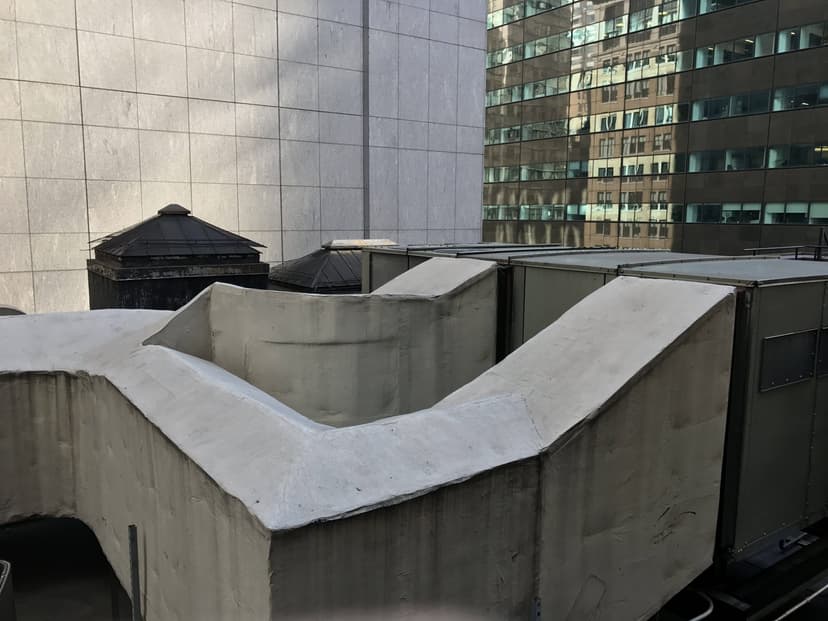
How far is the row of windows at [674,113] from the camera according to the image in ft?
120

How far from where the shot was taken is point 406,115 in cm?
2386

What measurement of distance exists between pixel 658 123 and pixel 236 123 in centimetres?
3448

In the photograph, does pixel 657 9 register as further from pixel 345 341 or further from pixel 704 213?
pixel 345 341

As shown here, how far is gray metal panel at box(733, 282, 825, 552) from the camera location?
22.7 feet

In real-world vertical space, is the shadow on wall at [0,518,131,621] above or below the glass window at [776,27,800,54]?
below

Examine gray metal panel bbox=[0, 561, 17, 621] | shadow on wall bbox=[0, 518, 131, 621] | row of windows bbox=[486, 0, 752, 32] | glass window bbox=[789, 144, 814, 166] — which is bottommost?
shadow on wall bbox=[0, 518, 131, 621]

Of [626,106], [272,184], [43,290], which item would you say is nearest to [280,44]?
[272,184]

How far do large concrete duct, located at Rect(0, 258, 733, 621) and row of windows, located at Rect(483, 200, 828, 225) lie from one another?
117ft

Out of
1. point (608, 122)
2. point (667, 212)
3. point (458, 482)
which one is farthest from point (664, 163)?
point (458, 482)

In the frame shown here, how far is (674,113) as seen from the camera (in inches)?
1737

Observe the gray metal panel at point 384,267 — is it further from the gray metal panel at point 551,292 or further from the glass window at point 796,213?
the glass window at point 796,213

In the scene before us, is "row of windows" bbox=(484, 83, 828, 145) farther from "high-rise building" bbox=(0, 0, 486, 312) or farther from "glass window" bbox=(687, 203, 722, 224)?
"high-rise building" bbox=(0, 0, 486, 312)

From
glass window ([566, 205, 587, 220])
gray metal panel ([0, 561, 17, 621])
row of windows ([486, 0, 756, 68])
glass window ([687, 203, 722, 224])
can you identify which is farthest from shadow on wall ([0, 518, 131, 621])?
glass window ([566, 205, 587, 220])

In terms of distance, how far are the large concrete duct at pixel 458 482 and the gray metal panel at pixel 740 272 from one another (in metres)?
0.48
